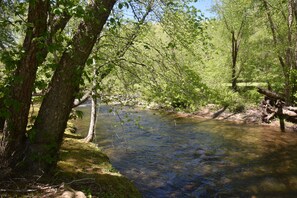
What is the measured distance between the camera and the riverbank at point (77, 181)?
607cm

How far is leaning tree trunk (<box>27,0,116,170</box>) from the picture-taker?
6426mm

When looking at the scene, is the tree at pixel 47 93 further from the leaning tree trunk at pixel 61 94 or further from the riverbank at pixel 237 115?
the riverbank at pixel 237 115

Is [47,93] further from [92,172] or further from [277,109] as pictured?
[277,109]

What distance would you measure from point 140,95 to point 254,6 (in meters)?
19.6

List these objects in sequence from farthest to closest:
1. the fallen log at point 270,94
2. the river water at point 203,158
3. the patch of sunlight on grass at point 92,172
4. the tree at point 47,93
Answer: the fallen log at point 270,94 → the river water at point 203,158 → the patch of sunlight on grass at point 92,172 → the tree at point 47,93

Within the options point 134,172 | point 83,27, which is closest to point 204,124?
point 134,172

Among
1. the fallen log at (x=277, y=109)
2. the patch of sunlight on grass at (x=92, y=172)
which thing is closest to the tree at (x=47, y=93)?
the patch of sunlight on grass at (x=92, y=172)

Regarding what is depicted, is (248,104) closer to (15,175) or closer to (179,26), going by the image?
(179,26)

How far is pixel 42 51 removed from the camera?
630 centimetres

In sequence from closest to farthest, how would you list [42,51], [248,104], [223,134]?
[42,51]
[223,134]
[248,104]

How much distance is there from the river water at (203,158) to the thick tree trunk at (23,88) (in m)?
2.55

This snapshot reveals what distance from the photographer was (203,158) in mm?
15883

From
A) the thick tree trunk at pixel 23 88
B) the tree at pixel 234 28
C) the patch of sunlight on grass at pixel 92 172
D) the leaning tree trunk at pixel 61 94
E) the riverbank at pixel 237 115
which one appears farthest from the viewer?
the tree at pixel 234 28

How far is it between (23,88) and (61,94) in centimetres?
80
